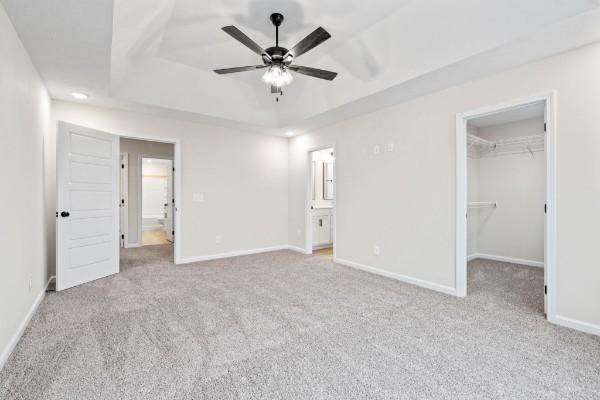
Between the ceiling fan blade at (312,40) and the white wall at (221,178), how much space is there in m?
2.86

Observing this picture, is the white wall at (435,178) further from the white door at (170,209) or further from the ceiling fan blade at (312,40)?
the white door at (170,209)

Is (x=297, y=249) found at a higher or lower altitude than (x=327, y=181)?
lower

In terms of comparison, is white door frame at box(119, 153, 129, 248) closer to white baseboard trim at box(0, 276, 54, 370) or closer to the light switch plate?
the light switch plate

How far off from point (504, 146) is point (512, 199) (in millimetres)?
924

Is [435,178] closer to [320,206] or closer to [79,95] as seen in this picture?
[320,206]

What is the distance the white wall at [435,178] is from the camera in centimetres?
234

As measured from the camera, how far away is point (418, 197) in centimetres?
353

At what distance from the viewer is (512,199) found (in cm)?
484

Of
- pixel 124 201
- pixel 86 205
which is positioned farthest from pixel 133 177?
pixel 86 205

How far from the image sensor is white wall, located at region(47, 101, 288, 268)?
13.7 ft

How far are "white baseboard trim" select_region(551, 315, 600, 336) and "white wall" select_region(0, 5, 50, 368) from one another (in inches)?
165

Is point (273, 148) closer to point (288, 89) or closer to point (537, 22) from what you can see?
point (288, 89)

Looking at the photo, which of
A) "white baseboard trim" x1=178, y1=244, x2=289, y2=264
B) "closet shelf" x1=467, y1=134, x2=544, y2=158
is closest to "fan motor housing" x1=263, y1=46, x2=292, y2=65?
"closet shelf" x1=467, y1=134, x2=544, y2=158

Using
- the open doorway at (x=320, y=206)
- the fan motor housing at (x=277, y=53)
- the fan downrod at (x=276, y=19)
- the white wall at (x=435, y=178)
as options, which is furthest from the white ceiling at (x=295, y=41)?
the open doorway at (x=320, y=206)
